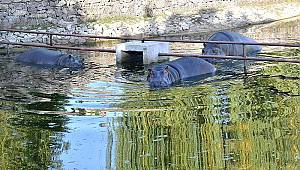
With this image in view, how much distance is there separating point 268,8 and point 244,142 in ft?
70.1

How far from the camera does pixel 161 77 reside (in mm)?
13977

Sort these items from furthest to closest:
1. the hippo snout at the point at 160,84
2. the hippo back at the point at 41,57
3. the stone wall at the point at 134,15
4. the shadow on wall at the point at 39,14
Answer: the stone wall at the point at 134,15 → the shadow on wall at the point at 39,14 → the hippo back at the point at 41,57 → the hippo snout at the point at 160,84

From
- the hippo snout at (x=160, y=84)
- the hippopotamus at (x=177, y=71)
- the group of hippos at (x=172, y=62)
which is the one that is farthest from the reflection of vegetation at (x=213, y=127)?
the group of hippos at (x=172, y=62)

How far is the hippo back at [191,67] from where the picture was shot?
48.5ft

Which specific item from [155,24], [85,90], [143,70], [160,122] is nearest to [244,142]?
[160,122]

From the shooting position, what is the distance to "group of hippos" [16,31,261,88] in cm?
1412

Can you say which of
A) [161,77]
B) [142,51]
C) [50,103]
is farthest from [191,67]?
[50,103]

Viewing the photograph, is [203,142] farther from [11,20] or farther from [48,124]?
[11,20]

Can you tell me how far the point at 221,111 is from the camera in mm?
11352

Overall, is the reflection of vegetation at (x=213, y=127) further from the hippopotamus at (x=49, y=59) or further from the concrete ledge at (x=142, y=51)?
the hippopotamus at (x=49, y=59)

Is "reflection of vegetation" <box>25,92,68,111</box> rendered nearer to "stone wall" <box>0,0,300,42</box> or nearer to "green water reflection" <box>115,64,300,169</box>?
"green water reflection" <box>115,64,300,169</box>

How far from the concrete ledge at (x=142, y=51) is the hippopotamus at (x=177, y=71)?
1561 mm

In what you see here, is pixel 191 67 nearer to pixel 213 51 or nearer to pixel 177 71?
pixel 177 71

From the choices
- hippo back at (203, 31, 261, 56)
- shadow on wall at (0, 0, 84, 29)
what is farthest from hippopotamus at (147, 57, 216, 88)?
shadow on wall at (0, 0, 84, 29)
